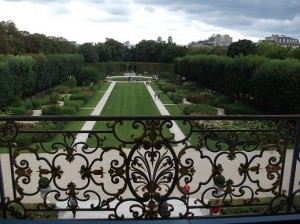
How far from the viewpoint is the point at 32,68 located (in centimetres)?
3297

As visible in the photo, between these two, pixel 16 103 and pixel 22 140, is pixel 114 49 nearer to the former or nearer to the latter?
pixel 16 103

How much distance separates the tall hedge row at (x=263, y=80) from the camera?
774 inches

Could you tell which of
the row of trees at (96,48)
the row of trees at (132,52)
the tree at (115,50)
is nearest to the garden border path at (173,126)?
the row of trees at (96,48)

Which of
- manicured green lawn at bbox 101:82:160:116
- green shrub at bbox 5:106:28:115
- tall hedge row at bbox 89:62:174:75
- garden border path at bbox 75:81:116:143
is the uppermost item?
tall hedge row at bbox 89:62:174:75

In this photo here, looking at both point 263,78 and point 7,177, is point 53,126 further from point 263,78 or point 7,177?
point 263,78

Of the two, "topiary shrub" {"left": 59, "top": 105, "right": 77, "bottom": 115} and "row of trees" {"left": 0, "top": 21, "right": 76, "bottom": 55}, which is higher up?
"row of trees" {"left": 0, "top": 21, "right": 76, "bottom": 55}

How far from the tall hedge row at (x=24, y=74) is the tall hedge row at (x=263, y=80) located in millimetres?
18992

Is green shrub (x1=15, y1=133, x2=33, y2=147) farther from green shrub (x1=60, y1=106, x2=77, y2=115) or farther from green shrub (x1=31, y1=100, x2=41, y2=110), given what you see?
green shrub (x1=31, y1=100, x2=41, y2=110)

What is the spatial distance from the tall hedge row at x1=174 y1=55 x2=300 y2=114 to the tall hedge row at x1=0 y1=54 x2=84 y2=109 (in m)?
19.0

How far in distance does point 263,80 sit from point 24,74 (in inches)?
845

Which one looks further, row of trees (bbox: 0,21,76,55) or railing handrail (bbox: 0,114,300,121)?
row of trees (bbox: 0,21,76,55)

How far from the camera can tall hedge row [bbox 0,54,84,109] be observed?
84.8 ft

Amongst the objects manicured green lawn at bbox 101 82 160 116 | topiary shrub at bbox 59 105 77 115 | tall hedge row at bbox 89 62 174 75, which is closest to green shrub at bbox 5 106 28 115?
topiary shrub at bbox 59 105 77 115

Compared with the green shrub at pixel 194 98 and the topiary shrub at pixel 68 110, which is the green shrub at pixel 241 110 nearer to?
the green shrub at pixel 194 98
